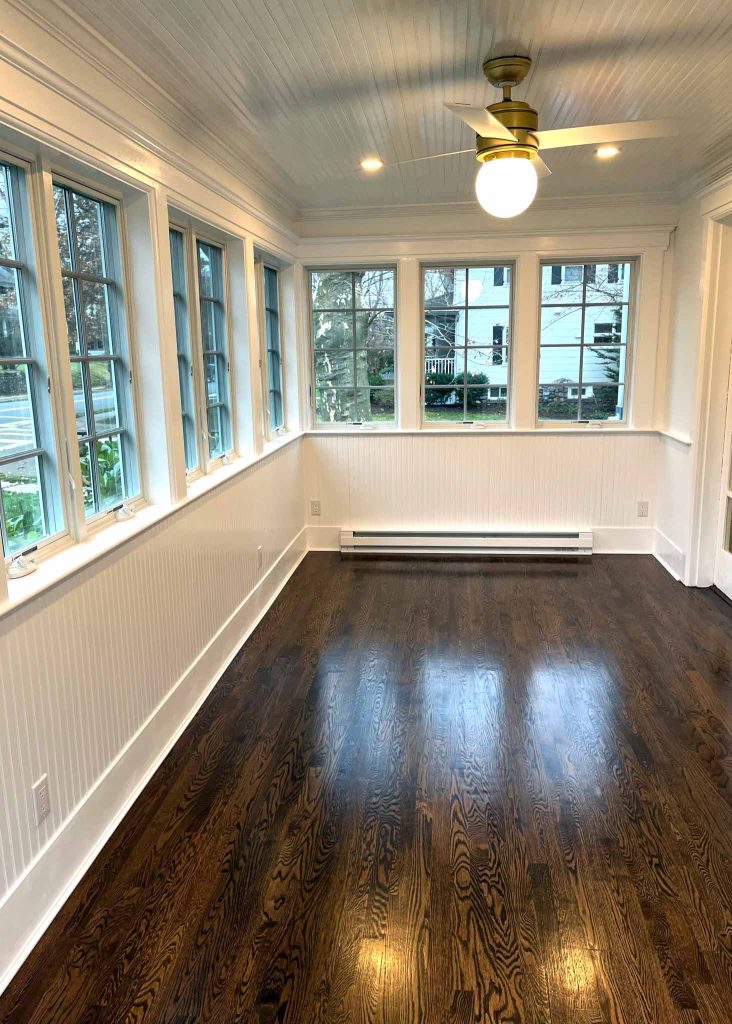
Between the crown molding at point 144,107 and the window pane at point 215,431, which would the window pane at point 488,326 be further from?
the window pane at point 215,431

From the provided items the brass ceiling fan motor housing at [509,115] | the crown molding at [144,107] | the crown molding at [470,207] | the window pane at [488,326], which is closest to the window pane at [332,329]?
the crown molding at [470,207]

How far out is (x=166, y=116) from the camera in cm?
302

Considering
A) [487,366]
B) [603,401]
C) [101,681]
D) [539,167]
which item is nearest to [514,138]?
[539,167]

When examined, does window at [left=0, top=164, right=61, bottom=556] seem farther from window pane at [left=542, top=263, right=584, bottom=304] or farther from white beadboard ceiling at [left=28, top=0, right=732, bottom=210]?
window pane at [left=542, top=263, right=584, bottom=304]

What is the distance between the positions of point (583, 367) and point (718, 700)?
9.99 ft

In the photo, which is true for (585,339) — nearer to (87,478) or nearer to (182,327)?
(182,327)

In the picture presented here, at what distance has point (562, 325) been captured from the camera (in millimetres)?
5730

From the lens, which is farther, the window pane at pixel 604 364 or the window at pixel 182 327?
the window pane at pixel 604 364

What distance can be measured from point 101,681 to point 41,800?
1.56ft

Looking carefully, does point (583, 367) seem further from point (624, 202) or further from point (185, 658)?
point (185, 658)

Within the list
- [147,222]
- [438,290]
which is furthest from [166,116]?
[438,290]

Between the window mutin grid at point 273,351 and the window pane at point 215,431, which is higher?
the window mutin grid at point 273,351

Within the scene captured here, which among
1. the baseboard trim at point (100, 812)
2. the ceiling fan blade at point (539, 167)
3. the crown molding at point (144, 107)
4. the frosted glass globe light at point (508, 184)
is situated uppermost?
the crown molding at point (144, 107)

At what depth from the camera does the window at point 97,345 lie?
2672 millimetres
